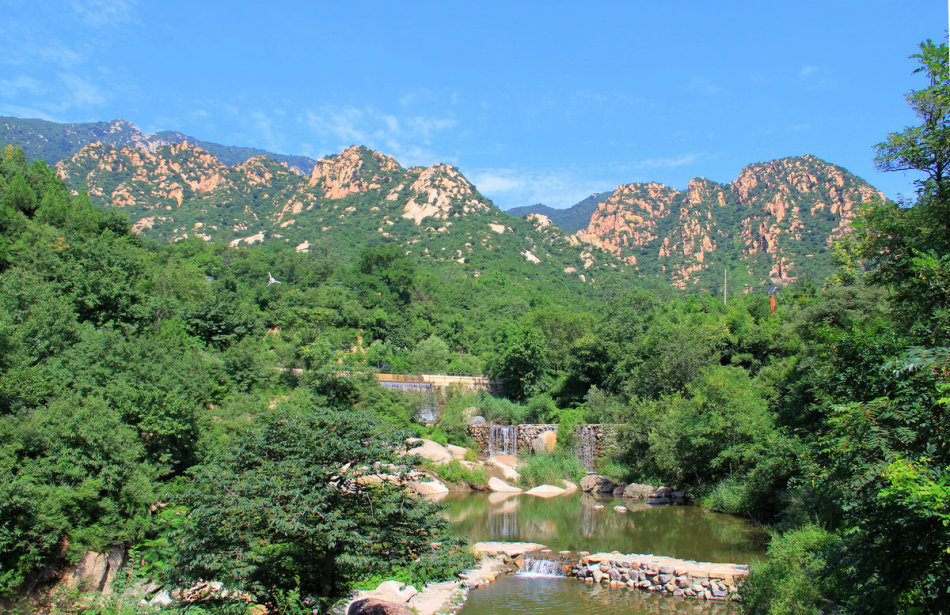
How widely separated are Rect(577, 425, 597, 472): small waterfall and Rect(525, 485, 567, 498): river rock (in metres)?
3.93

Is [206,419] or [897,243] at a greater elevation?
[897,243]

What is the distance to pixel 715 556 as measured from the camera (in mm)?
16328

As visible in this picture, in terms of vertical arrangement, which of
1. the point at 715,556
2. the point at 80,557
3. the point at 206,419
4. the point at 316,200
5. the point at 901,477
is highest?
the point at 316,200

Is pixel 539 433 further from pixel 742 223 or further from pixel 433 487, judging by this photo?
pixel 742 223

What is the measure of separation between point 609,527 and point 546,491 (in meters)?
8.13

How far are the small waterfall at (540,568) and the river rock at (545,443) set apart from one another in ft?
55.4

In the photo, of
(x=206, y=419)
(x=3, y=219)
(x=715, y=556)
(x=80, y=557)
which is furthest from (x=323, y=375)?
(x=715, y=556)

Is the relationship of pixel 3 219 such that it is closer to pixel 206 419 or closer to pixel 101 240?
pixel 101 240

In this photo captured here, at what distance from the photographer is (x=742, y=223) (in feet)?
360

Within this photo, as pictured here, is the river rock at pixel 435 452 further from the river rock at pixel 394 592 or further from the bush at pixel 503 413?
the river rock at pixel 394 592

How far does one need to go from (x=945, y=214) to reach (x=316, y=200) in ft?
360

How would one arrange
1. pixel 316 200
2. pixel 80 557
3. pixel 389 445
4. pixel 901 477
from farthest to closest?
1. pixel 316 200
2. pixel 80 557
3. pixel 389 445
4. pixel 901 477

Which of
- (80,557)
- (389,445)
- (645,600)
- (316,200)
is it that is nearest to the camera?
(389,445)

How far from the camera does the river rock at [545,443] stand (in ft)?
110
